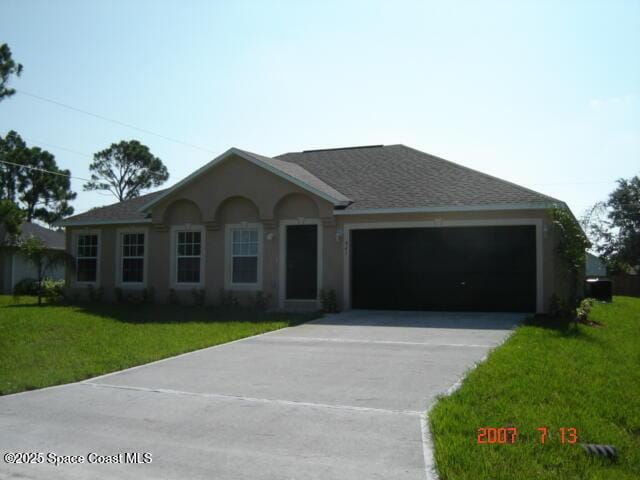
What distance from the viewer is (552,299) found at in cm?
1492

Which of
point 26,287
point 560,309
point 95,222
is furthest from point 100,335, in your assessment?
point 26,287

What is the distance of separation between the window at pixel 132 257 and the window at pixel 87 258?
140 centimetres

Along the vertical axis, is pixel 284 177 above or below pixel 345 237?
above

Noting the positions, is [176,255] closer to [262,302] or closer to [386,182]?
[262,302]

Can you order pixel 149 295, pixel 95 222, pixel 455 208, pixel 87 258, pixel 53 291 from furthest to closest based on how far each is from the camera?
1. pixel 53 291
2. pixel 87 258
3. pixel 95 222
4. pixel 149 295
5. pixel 455 208

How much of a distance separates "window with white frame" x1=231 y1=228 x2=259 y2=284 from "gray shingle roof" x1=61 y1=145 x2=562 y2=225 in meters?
2.34

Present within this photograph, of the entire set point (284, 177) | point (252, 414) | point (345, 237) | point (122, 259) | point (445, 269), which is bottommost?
point (252, 414)

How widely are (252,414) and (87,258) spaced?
17296 mm

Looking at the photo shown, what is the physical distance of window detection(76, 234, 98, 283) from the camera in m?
21.7

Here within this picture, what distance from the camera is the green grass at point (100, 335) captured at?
9039 mm

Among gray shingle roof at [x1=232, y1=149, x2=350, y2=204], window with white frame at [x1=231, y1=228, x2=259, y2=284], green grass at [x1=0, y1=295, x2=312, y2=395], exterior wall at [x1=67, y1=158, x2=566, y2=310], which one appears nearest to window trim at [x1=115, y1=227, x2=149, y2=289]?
exterior wall at [x1=67, y1=158, x2=566, y2=310]

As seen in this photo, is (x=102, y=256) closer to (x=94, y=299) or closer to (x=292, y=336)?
(x=94, y=299)

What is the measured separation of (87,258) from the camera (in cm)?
2194

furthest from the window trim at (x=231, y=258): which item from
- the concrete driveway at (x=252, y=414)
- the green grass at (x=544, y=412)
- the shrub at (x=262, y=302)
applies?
the green grass at (x=544, y=412)
